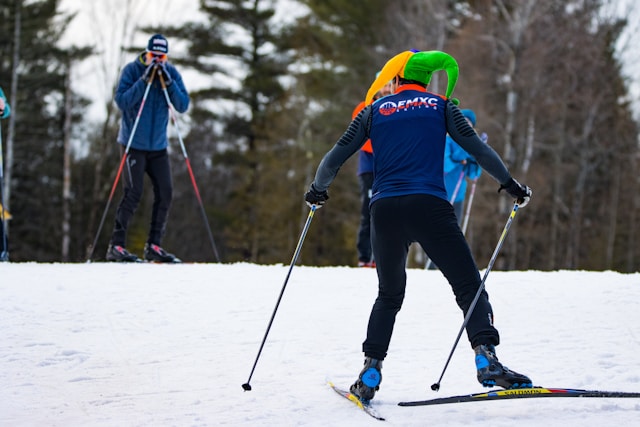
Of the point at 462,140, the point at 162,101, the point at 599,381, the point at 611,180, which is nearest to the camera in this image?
the point at 462,140

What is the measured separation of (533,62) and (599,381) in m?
17.6

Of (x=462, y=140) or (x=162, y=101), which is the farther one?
(x=162, y=101)

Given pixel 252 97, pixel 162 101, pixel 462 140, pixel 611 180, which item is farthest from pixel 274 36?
pixel 462 140

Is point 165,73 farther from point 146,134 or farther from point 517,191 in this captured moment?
point 517,191

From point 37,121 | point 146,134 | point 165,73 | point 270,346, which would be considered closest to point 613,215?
point 37,121

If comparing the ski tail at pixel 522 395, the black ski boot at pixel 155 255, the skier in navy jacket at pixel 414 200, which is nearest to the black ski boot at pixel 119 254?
the black ski boot at pixel 155 255

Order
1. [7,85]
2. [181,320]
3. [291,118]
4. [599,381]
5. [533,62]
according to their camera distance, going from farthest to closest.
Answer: [291,118] < [7,85] < [533,62] < [181,320] < [599,381]

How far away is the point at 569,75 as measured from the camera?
26.6 metres

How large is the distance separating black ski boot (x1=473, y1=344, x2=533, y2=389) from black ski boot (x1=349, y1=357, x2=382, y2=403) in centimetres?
57

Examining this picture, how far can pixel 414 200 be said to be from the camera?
3.78m

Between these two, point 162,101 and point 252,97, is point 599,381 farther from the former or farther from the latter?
point 252,97

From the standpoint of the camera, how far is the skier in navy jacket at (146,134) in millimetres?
7375

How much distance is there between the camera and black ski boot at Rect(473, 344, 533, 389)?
11.8 feet

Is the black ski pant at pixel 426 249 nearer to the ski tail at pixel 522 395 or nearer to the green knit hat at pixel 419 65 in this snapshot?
the ski tail at pixel 522 395
